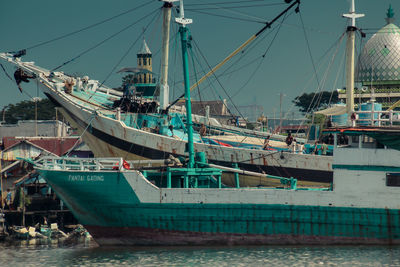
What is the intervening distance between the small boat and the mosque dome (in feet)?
105

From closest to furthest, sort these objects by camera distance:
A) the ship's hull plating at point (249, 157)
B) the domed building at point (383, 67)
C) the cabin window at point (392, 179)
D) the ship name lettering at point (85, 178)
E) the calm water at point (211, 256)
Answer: the calm water at point (211, 256) < the cabin window at point (392, 179) < the ship name lettering at point (85, 178) < the ship's hull plating at point (249, 157) < the domed building at point (383, 67)

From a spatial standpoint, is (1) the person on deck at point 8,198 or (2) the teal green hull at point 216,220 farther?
(1) the person on deck at point 8,198

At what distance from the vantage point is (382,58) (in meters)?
62.2

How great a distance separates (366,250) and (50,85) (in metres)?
25.8

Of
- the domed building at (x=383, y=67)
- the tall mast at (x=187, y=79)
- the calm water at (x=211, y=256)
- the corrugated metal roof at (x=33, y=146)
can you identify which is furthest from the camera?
the domed building at (x=383, y=67)

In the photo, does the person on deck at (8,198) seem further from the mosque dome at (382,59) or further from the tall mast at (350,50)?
the mosque dome at (382,59)

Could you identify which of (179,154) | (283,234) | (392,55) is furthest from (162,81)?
(392,55)

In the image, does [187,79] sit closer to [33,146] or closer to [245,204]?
[245,204]

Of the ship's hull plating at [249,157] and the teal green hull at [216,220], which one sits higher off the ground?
the ship's hull plating at [249,157]

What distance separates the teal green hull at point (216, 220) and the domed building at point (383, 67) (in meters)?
32.0

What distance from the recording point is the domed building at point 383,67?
61.9 metres

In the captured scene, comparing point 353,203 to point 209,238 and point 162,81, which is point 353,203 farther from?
point 162,81

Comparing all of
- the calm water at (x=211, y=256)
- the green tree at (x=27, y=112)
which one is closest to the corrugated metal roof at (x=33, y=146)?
the calm water at (x=211, y=256)

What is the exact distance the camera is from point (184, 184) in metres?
32.7
